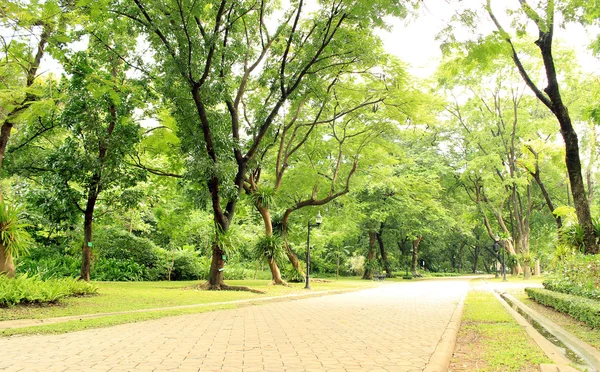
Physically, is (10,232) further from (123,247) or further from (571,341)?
(571,341)

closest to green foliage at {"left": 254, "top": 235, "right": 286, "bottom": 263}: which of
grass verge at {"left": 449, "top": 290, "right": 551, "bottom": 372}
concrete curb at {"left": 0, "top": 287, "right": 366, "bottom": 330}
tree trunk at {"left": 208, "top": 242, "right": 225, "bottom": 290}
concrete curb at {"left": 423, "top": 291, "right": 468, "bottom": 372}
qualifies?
tree trunk at {"left": 208, "top": 242, "right": 225, "bottom": 290}

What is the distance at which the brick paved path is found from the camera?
4406 millimetres

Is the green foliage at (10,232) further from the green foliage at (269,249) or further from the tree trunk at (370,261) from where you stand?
the tree trunk at (370,261)

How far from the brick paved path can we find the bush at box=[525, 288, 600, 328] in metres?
2.37

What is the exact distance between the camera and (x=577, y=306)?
7.83 metres

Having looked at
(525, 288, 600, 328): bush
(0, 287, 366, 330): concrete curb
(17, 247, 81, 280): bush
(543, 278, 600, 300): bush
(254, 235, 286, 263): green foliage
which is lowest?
(0, 287, 366, 330): concrete curb

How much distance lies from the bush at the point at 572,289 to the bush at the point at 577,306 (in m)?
0.24

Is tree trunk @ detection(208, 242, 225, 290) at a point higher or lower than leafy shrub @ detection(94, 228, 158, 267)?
lower

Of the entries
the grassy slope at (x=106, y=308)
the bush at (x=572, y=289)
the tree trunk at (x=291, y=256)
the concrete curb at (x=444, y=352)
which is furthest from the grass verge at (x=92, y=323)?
the tree trunk at (x=291, y=256)

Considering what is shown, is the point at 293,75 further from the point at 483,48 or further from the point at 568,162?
the point at 568,162

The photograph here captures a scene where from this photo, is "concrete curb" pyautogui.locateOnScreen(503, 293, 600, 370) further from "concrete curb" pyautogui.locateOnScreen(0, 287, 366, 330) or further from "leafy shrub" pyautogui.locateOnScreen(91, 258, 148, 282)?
"leafy shrub" pyautogui.locateOnScreen(91, 258, 148, 282)

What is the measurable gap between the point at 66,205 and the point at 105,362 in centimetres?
1066

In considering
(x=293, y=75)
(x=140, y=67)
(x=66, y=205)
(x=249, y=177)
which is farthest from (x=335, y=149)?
(x=66, y=205)

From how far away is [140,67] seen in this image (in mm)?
14172
